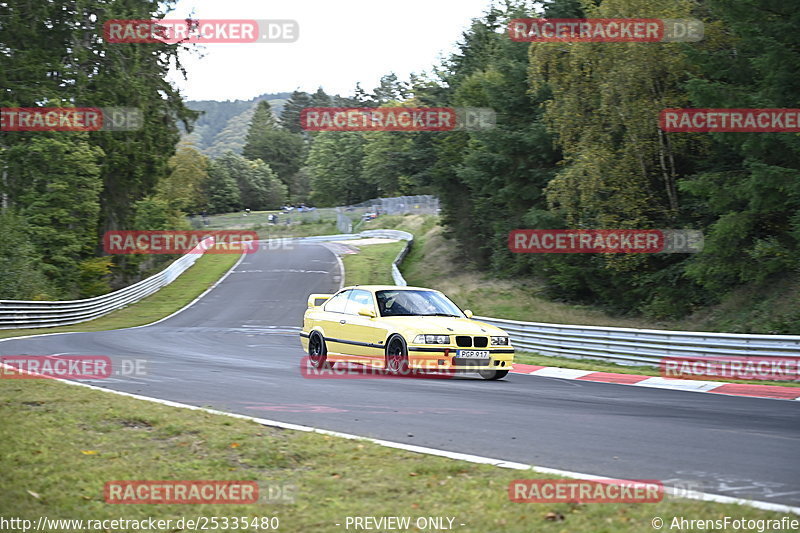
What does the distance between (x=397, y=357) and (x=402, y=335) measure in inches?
15.8

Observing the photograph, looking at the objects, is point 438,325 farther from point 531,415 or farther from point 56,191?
point 56,191

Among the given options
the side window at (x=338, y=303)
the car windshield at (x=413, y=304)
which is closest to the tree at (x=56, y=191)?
the side window at (x=338, y=303)

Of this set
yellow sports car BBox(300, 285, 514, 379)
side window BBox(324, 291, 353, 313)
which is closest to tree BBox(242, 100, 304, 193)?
side window BBox(324, 291, 353, 313)

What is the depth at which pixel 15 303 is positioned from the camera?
28469mm

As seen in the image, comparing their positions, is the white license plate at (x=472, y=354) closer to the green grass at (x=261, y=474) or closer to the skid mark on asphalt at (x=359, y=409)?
the skid mark on asphalt at (x=359, y=409)

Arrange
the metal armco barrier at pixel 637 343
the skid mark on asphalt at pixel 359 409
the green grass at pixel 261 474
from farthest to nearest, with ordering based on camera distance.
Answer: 1. the metal armco barrier at pixel 637 343
2. the skid mark on asphalt at pixel 359 409
3. the green grass at pixel 261 474

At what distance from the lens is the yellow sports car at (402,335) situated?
13125mm

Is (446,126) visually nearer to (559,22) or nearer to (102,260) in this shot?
(559,22)

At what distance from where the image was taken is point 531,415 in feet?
30.4

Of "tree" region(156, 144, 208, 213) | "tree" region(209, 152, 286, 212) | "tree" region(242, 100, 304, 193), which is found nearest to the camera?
"tree" region(156, 144, 208, 213)

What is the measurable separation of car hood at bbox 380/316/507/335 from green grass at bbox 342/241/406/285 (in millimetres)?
25760

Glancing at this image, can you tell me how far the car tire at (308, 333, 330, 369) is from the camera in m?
15.3

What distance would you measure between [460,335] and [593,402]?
9.83 feet

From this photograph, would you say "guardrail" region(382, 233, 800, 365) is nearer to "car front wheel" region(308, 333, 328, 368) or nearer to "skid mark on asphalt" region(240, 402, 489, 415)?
"car front wheel" region(308, 333, 328, 368)
